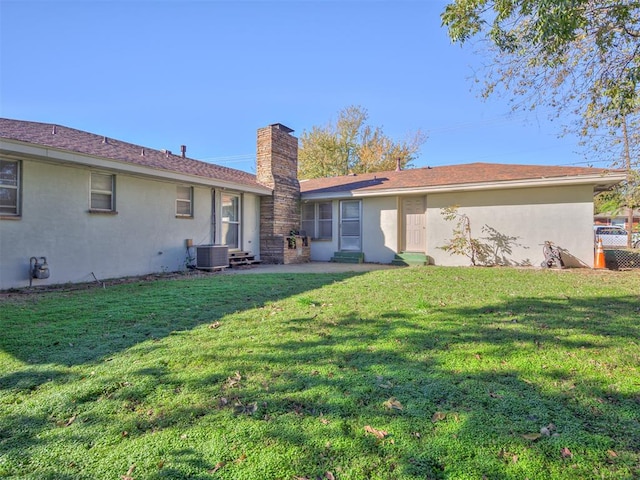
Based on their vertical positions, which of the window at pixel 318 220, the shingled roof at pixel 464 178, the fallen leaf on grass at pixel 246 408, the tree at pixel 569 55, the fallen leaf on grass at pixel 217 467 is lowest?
the fallen leaf on grass at pixel 217 467

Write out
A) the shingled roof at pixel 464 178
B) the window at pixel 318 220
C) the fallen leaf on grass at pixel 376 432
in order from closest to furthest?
the fallen leaf on grass at pixel 376 432, the shingled roof at pixel 464 178, the window at pixel 318 220

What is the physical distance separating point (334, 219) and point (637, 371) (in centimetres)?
1064


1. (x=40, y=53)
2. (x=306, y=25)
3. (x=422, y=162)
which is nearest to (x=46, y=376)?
(x=306, y=25)

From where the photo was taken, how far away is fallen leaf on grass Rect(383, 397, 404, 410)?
2248mm

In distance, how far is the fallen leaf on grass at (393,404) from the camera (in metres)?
2.25

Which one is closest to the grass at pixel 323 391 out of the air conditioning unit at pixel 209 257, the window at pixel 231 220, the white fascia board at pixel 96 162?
the white fascia board at pixel 96 162

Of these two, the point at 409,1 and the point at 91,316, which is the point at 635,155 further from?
the point at 91,316

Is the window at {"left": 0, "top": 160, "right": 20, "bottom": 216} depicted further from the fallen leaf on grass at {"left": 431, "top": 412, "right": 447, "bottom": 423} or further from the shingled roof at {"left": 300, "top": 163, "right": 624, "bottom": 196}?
the shingled roof at {"left": 300, "top": 163, "right": 624, "bottom": 196}

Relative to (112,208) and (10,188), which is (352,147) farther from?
(10,188)

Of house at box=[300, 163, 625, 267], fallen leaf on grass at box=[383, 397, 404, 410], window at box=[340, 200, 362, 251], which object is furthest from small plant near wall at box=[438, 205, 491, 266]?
fallen leaf on grass at box=[383, 397, 404, 410]

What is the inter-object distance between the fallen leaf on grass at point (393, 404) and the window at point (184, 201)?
8769 millimetres

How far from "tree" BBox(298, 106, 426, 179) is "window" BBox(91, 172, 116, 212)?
2037 cm

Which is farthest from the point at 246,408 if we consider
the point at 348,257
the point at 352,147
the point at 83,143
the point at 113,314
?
the point at 352,147

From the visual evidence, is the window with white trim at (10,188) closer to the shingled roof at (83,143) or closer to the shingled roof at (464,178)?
the shingled roof at (83,143)
